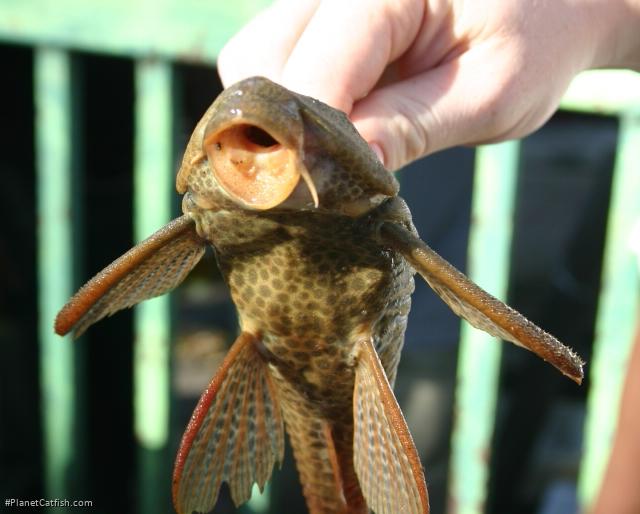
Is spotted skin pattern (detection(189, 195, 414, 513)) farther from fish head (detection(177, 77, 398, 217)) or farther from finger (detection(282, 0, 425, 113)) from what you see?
finger (detection(282, 0, 425, 113))

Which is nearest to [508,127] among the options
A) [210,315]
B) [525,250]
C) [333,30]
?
[333,30]

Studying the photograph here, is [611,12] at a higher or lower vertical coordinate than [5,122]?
lower

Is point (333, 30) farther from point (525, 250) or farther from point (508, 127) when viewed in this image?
point (525, 250)

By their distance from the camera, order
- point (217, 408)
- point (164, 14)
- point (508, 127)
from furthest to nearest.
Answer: point (164, 14)
point (508, 127)
point (217, 408)

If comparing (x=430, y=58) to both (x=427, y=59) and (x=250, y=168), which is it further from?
(x=250, y=168)

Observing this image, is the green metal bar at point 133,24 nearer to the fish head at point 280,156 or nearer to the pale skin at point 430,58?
the pale skin at point 430,58

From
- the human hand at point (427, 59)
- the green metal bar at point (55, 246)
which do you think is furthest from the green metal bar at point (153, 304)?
the human hand at point (427, 59)

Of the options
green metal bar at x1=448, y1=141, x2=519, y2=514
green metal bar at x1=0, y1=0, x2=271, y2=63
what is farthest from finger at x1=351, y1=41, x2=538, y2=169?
green metal bar at x1=0, y1=0, x2=271, y2=63
